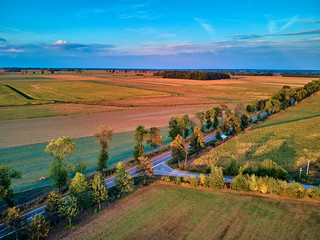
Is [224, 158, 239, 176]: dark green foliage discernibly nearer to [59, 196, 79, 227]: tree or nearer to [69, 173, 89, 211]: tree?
[69, 173, 89, 211]: tree

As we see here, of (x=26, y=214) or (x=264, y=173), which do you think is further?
(x=264, y=173)

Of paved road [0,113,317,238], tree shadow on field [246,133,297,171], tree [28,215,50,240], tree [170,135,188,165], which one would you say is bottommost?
paved road [0,113,317,238]

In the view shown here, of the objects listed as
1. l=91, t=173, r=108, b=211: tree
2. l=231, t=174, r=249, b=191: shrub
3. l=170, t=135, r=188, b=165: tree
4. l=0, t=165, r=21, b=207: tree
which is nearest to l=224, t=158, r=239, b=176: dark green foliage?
l=231, t=174, r=249, b=191: shrub

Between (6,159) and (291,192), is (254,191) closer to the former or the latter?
(291,192)

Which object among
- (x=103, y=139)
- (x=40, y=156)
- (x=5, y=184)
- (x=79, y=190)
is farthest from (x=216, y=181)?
(x=40, y=156)

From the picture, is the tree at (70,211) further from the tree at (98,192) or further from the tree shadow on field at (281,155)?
the tree shadow on field at (281,155)

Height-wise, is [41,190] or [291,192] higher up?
[291,192]

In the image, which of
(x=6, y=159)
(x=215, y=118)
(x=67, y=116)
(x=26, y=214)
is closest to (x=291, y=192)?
(x=26, y=214)
